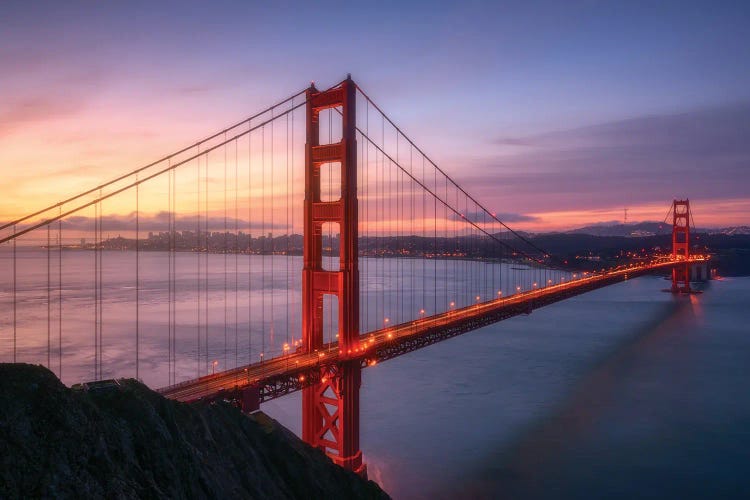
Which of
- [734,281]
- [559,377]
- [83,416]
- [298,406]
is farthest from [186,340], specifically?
[734,281]

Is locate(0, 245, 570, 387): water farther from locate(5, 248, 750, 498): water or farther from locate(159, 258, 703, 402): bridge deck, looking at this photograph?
locate(159, 258, 703, 402): bridge deck

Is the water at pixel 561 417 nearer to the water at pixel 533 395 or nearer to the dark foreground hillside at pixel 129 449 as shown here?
the water at pixel 533 395

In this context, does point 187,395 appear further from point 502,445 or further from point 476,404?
point 476,404

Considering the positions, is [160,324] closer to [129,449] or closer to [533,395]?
[533,395]

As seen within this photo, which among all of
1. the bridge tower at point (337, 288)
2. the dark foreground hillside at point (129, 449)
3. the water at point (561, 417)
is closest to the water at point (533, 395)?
the water at point (561, 417)

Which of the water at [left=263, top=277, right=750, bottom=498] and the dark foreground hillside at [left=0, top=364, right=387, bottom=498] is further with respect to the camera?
the water at [left=263, top=277, right=750, bottom=498]

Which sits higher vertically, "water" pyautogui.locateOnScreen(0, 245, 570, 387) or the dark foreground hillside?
the dark foreground hillside

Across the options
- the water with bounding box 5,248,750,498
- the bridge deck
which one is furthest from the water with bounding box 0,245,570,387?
the bridge deck
